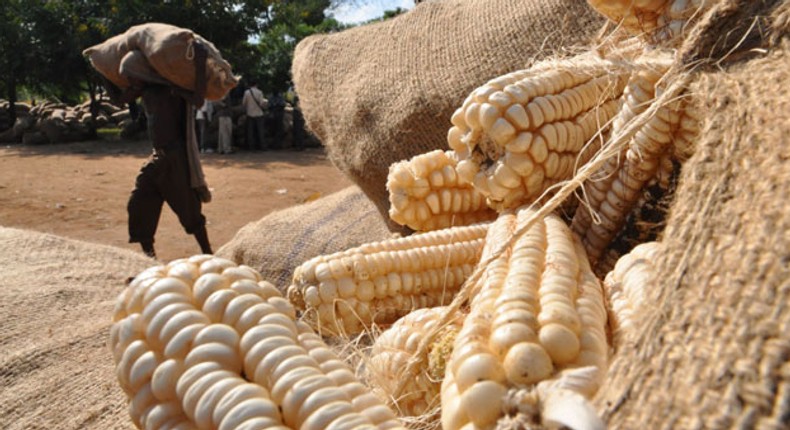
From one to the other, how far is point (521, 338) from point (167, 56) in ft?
9.66

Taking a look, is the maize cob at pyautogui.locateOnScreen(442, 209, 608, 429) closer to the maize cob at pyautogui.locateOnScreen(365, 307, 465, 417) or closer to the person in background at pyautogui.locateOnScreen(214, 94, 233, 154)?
the maize cob at pyautogui.locateOnScreen(365, 307, 465, 417)

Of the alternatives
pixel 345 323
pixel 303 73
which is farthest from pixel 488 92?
pixel 303 73

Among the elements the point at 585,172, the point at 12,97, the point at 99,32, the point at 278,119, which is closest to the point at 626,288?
the point at 585,172

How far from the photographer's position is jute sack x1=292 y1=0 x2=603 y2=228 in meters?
1.91

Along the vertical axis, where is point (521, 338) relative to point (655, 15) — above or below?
below

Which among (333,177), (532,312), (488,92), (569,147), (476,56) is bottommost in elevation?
(333,177)

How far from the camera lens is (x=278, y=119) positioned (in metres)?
10.9

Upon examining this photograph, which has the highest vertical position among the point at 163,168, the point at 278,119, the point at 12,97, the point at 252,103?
the point at 12,97

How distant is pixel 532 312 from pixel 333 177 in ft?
23.1

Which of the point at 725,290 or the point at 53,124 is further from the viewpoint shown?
the point at 53,124

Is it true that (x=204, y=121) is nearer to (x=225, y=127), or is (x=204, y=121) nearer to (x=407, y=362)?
(x=225, y=127)

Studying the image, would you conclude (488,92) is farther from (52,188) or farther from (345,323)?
(52,188)

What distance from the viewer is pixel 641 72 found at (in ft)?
3.46

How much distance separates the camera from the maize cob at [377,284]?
1.25 metres
